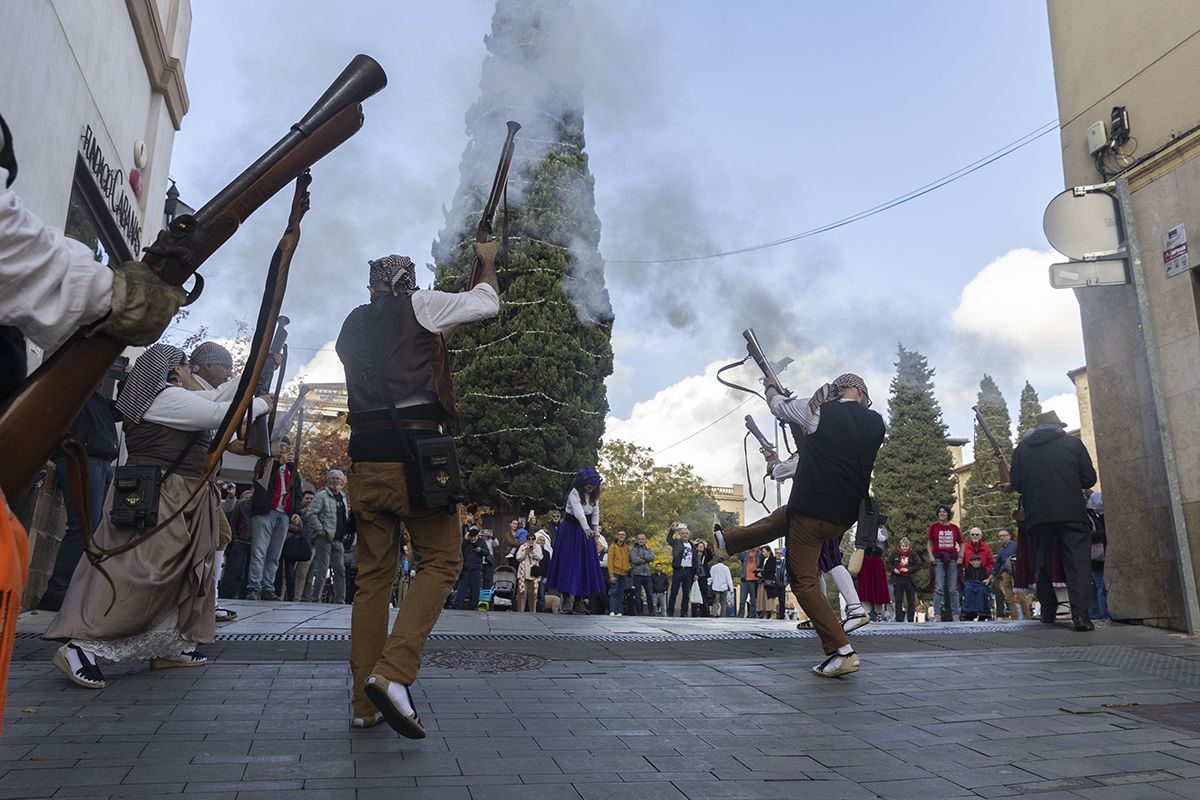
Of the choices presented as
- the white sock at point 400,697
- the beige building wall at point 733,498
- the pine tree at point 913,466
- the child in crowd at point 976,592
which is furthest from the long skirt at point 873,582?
the beige building wall at point 733,498

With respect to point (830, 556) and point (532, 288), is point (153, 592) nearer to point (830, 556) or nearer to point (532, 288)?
point (830, 556)

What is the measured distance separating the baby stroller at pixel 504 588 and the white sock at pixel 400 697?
12415 mm

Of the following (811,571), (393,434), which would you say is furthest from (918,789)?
(811,571)

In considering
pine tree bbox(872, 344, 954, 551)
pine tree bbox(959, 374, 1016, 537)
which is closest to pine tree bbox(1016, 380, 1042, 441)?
pine tree bbox(959, 374, 1016, 537)

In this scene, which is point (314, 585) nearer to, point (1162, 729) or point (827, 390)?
point (827, 390)

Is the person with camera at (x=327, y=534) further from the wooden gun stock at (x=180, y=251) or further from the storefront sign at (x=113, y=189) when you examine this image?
the wooden gun stock at (x=180, y=251)

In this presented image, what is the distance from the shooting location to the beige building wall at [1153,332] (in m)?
8.15

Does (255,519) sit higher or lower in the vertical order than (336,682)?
higher

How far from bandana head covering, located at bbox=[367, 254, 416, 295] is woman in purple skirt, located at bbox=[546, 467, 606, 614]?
27.4 feet

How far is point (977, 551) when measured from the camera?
15625 mm

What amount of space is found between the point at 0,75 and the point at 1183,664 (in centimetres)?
946

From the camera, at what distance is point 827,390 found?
675cm

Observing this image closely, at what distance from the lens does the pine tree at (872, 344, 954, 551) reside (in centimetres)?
4822

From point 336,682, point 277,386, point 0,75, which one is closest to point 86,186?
point 0,75
